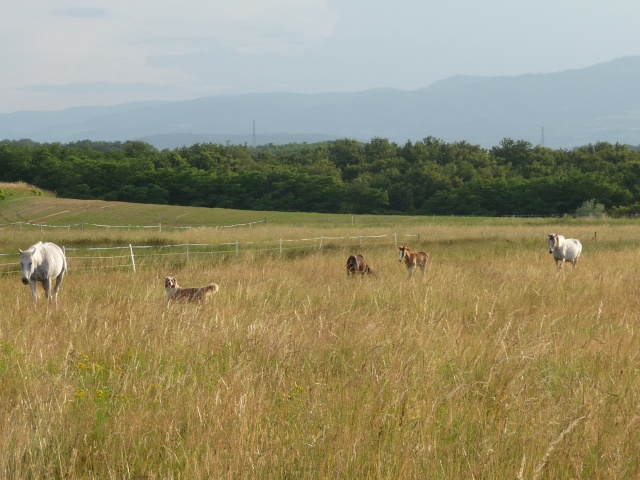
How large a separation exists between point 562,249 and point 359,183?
7626 cm

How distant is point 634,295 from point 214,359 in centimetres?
736

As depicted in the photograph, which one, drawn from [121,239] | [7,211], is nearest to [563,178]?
[7,211]

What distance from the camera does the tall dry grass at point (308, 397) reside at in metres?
3.89

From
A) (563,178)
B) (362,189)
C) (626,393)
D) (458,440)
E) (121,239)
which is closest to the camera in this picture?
(458,440)

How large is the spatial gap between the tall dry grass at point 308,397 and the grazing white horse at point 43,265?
505 cm

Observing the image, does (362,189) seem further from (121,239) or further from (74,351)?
(74,351)

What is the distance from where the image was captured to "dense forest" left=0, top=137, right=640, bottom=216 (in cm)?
9050

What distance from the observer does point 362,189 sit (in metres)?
96.6

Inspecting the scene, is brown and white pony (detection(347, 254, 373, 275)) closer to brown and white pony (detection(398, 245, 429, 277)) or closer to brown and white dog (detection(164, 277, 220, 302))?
brown and white pony (detection(398, 245, 429, 277))

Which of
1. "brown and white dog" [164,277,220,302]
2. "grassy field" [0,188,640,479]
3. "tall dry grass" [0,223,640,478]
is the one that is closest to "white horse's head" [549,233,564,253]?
"brown and white dog" [164,277,220,302]

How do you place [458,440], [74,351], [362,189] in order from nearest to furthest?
[458,440] < [74,351] < [362,189]

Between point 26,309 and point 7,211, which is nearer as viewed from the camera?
point 26,309

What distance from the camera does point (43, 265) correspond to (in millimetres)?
14023

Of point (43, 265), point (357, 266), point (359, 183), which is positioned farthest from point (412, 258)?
point (359, 183)
